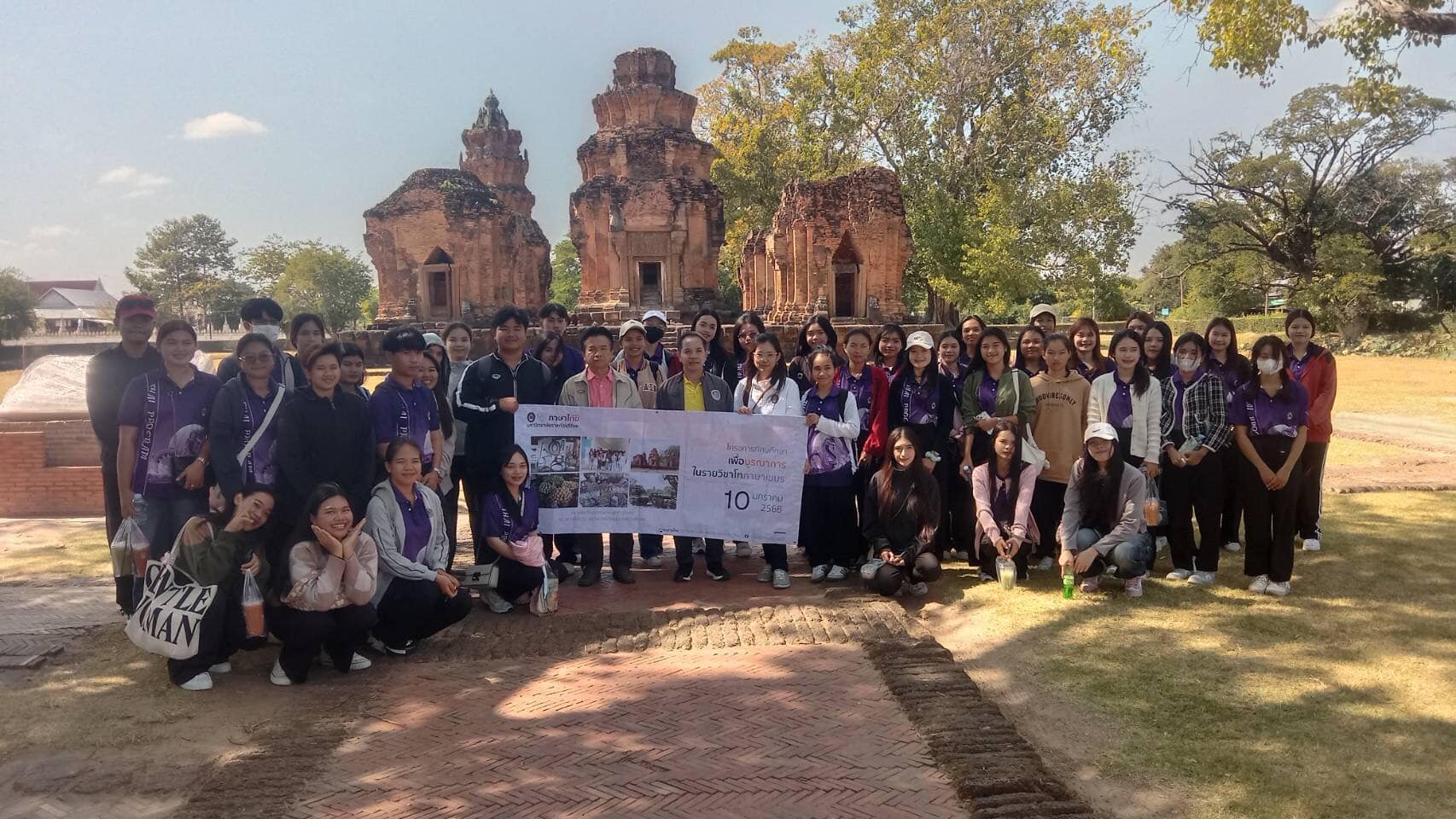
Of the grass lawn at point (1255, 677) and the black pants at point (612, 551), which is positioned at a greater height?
the black pants at point (612, 551)

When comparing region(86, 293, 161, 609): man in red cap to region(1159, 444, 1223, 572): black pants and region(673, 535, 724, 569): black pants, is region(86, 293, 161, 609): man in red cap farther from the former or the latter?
region(1159, 444, 1223, 572): black pants

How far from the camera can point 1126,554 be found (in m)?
5.42

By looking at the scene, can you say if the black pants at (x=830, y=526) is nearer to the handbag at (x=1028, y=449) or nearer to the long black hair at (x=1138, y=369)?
the handbag at (x=1028, y=449)

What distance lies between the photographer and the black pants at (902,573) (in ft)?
18.6

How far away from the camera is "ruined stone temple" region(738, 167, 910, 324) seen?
24641mm

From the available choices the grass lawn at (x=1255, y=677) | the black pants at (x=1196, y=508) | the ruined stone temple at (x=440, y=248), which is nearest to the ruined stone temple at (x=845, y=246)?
the ruined stone temple at (x=440, y=248)

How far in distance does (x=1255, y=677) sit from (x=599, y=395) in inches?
178

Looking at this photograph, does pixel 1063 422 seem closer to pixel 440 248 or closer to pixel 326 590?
pixel 326 590

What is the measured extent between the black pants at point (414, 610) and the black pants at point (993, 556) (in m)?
3.68

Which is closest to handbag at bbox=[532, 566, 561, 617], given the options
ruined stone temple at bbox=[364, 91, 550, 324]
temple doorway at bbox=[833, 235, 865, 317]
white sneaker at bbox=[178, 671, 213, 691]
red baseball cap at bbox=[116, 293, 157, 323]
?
white sneaker at bbox=[178, 671, 213, 691]

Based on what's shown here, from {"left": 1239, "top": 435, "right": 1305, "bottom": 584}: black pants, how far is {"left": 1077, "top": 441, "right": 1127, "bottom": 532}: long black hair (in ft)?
2.88

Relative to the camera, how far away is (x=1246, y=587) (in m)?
5.58

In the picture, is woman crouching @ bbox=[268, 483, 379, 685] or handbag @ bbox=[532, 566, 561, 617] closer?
woman crouching @ bbox=[268, 483, 379, 685]

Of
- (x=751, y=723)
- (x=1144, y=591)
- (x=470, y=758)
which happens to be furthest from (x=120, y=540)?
(x=1144, y=591)
